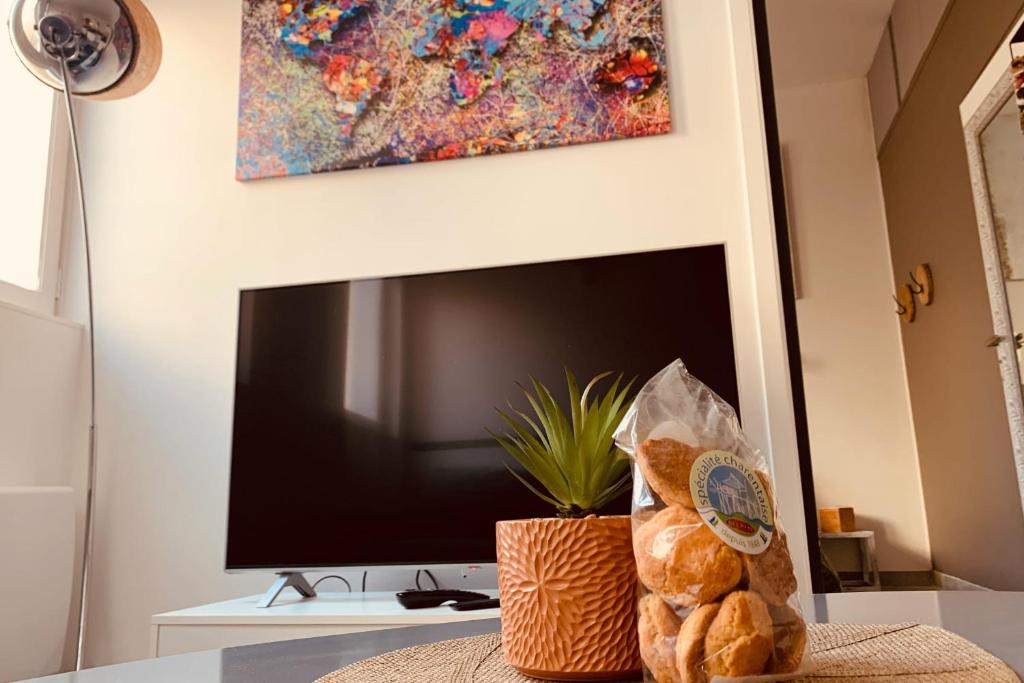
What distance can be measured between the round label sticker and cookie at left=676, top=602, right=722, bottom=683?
0.03 meters

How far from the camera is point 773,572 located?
416mm

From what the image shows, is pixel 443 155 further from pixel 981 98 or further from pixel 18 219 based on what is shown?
pixel 981 98

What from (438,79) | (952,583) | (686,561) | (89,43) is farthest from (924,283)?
(686,561)

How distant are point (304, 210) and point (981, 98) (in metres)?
2.30

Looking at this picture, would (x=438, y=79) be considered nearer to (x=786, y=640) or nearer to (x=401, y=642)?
(x=401, y=642)

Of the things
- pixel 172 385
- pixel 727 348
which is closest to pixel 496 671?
pixel 727 348

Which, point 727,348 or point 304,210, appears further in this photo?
point 304,210

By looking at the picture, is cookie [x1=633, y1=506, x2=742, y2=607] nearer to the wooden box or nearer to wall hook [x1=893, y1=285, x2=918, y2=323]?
the wooden box

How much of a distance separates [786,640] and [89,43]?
2.27 m

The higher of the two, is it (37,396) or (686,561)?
(37,396)

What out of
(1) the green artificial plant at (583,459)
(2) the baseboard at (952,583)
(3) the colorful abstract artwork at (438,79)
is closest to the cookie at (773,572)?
(1) the green artificial plant at (583,459)

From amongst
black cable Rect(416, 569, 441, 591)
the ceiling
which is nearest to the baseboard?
black cable Rect(416, 569, 441, 591)

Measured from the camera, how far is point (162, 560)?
2.32m

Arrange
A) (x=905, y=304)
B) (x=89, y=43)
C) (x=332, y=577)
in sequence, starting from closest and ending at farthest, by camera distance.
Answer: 1. (x=89, y=43)
2. (x=332, y=577)
3. (x=905, y=304)
